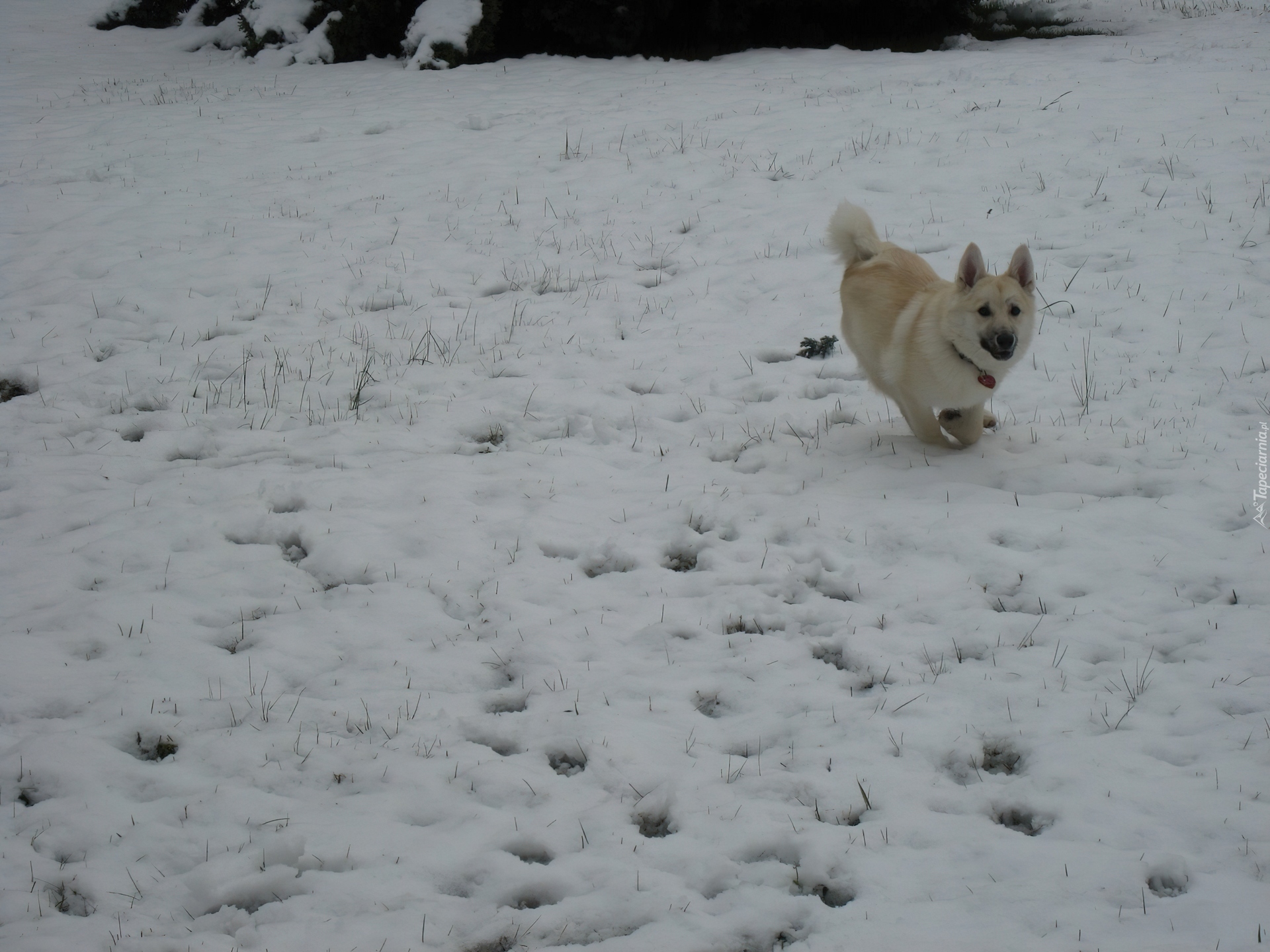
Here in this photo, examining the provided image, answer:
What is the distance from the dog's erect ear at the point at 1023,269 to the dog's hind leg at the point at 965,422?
692mm

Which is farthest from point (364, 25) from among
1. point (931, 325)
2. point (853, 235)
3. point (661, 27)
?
point (931, 325)

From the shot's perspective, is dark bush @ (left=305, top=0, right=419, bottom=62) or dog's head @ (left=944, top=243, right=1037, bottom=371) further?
dark bush @ (left=305, top=0, right=419, bottom=62)

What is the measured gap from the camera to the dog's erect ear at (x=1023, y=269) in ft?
15.4

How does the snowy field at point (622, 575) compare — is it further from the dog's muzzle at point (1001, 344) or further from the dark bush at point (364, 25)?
the dark bush at point (364, 25)

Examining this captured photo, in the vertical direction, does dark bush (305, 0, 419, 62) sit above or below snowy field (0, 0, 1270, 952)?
above

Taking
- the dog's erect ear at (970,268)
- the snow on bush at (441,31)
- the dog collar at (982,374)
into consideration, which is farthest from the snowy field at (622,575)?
the snow on bush at (441,31)

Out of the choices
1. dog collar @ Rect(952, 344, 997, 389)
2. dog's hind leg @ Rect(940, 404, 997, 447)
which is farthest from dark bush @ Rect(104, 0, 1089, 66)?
dog collar @ Rect(952, 344, 997, 389)

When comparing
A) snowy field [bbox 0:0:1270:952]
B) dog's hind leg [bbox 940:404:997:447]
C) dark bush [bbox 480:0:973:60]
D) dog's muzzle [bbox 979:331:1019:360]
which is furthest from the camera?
dark bush [bbox 480:0:973:60]

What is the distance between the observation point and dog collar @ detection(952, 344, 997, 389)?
4.71 meters

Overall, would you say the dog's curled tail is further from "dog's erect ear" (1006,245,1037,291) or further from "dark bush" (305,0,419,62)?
"dark bush" (305,0,419,62)

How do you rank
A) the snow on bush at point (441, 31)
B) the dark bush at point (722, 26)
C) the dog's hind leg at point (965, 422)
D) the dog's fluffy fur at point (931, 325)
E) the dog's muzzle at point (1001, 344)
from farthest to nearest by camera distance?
the dark bush at point (722, 26) → the snow on bush at point (441, 31) → the dog's hind leg at point (965, 422) → the dog's fluffy fur at point (931, 325) → the dog's muzzle at point (1001, 344)

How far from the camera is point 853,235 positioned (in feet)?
18.0

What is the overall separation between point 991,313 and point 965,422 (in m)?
0.69

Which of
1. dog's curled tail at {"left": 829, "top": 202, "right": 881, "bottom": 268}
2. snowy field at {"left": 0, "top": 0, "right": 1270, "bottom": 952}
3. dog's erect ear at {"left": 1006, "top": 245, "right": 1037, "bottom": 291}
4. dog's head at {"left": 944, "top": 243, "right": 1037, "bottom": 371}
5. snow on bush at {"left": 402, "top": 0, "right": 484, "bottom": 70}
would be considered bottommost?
snowy field at {"left": 0, "top": 0, "right": 1270, "bottom": 952}
